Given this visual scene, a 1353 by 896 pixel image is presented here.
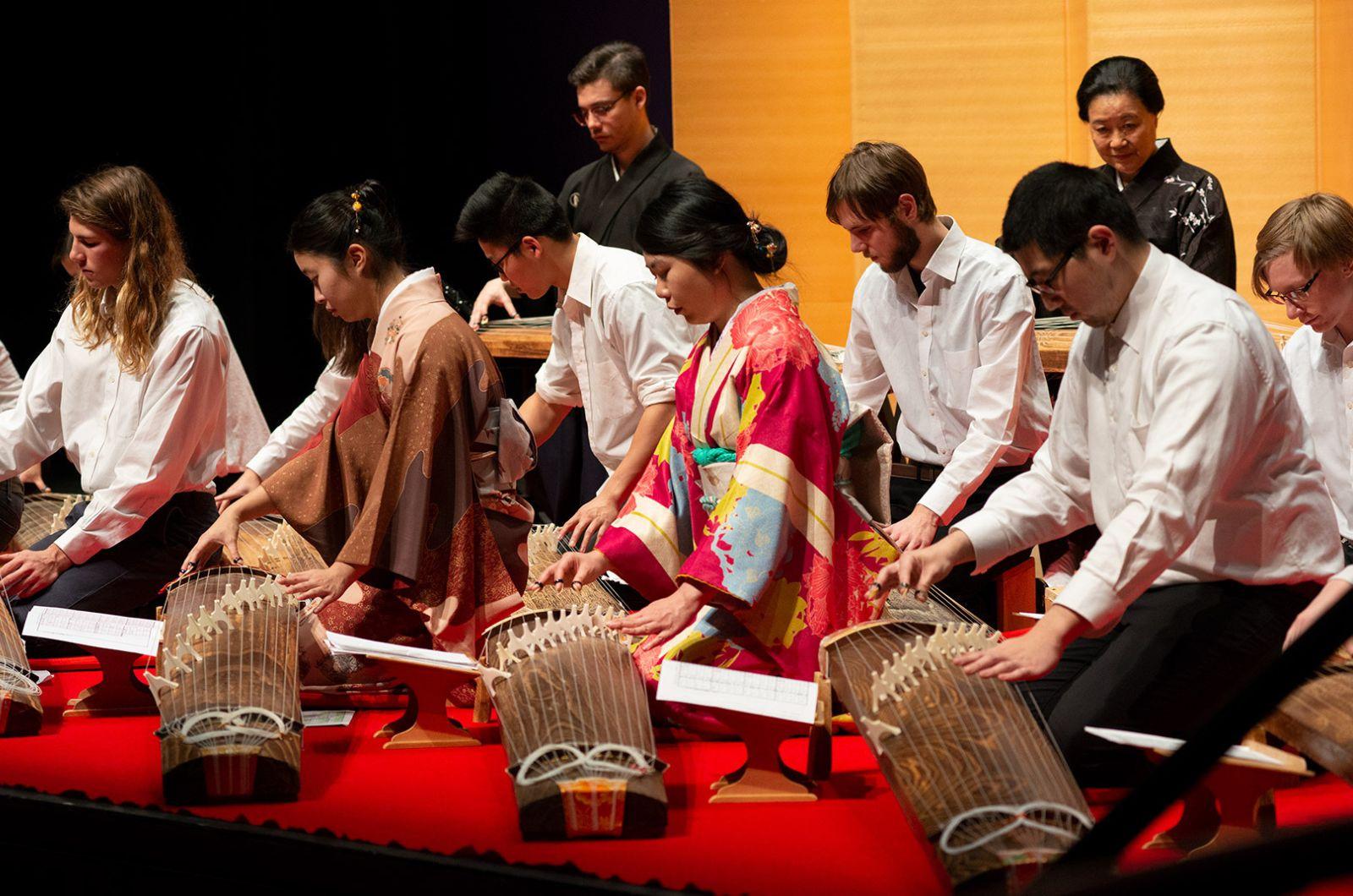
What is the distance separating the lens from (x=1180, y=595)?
7.70 feet

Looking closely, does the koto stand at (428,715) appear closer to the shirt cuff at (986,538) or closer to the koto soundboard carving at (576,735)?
the koto soundboard carving at (576,735)

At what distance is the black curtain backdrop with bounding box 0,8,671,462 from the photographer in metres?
6.13

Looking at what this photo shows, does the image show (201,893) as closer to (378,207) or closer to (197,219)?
(378,207)

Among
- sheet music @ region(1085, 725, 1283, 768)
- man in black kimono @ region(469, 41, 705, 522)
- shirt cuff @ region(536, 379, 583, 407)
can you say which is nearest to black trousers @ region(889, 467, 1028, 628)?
shirt cuff @ region(536, 379, 583, 407)

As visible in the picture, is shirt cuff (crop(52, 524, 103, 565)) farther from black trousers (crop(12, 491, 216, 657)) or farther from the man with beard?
the man with beard

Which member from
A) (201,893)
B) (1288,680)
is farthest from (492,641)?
(1288,680)

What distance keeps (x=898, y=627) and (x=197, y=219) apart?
4927 millimetres

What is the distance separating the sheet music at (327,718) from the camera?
2.90m

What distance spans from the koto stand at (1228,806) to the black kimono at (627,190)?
295 cm

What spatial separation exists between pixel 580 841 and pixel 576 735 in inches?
6.4

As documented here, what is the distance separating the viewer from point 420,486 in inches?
115

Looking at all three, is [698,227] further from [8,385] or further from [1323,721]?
[8,385]

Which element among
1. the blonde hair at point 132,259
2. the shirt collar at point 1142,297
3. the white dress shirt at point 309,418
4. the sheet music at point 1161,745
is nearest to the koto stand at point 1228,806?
the sheet music at point 1161,745

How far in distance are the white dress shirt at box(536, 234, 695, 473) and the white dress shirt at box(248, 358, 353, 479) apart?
593mm
